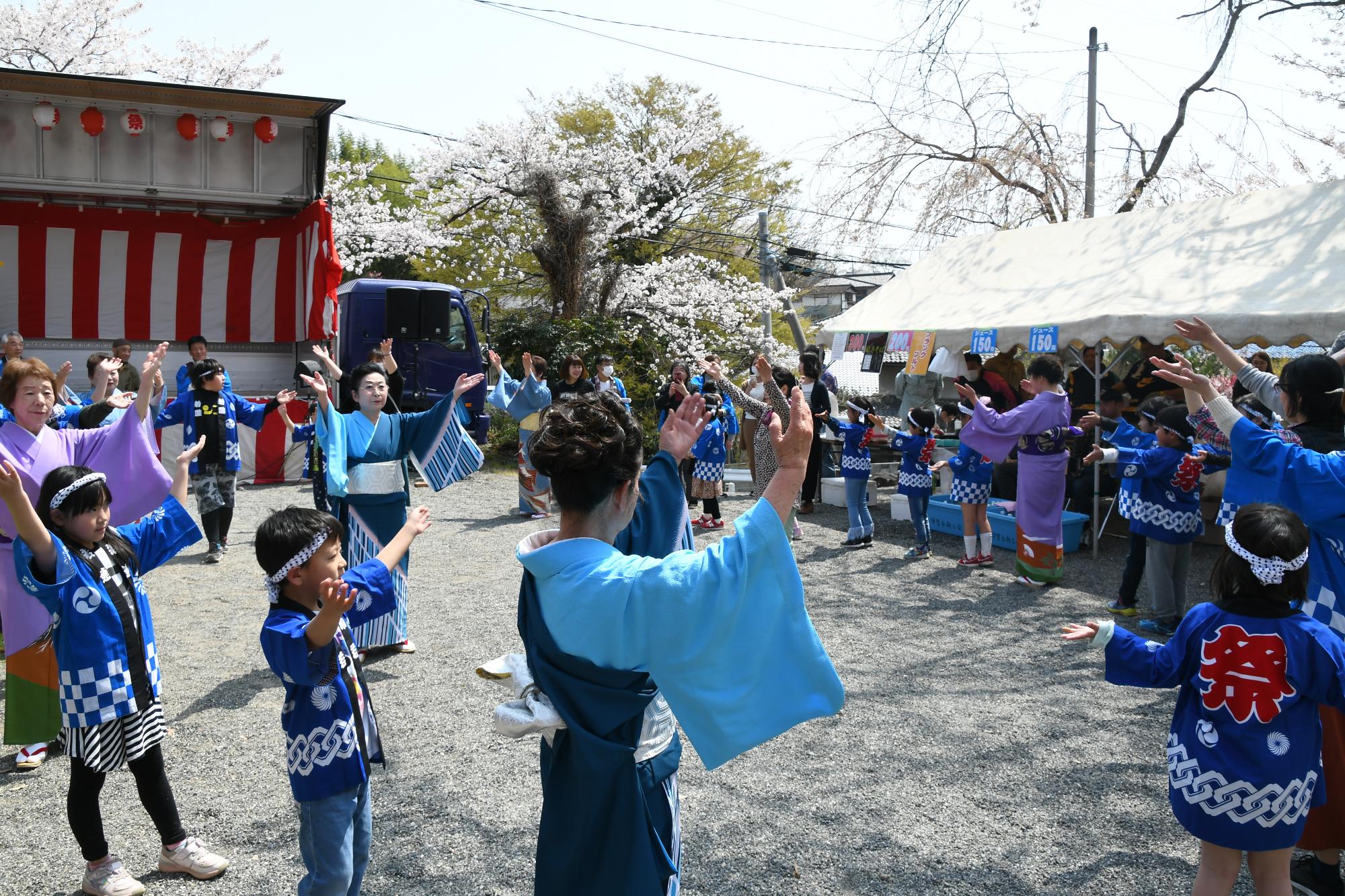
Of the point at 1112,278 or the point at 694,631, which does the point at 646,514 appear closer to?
the point at 694,631

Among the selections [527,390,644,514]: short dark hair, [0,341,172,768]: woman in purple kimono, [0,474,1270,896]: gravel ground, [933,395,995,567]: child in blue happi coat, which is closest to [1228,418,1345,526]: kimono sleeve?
[0,474,1270,896]: gravel ground

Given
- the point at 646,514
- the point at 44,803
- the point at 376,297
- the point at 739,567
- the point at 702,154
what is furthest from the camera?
the point at 702,154

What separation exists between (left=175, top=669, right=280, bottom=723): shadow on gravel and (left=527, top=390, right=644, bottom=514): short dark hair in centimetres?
352

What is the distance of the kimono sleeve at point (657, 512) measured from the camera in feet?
6.74

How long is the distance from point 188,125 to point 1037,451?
28.9ft

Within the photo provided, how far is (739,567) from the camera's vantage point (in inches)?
60.5

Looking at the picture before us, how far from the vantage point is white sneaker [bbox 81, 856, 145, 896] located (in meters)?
2.81

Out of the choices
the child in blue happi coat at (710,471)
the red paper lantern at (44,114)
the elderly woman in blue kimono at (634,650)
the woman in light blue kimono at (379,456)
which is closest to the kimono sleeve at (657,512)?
the elderly woman in blue kimono at (634,650)

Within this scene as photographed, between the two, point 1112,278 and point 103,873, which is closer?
Answer: point 103,873

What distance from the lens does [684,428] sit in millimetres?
2047

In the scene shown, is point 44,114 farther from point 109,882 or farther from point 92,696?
point 109,882

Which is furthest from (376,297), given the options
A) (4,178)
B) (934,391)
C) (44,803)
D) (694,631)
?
(694,631)

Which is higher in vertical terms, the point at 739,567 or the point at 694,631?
the point at 739,567

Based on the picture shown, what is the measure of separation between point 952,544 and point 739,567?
755 centimetres
